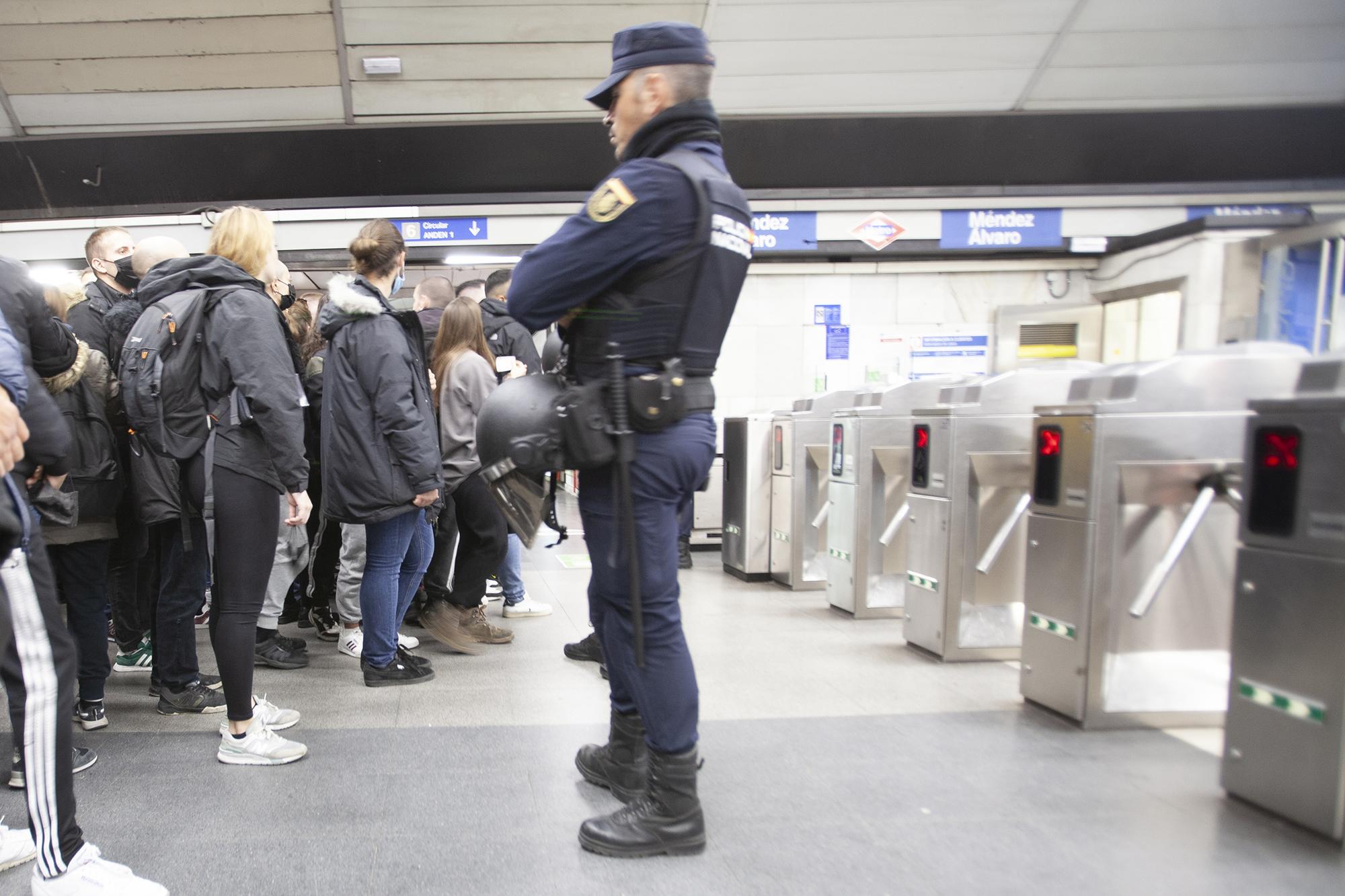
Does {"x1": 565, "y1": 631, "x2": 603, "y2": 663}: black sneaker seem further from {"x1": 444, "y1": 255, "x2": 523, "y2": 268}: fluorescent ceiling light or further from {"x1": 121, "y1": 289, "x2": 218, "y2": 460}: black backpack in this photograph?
{"x1": 444, "y1": 255, "x2": 523, "y2": 268}: fluorescent ceiling light

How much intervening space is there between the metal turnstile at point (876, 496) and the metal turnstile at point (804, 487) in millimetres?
636

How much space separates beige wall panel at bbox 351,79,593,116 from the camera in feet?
22.1

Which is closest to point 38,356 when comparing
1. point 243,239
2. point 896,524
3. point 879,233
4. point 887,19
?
point 243,239

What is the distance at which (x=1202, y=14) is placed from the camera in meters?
6.61

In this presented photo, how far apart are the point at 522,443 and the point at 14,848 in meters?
1.43

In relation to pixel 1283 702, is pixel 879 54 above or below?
above

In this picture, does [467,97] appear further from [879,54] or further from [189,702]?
[189,702]

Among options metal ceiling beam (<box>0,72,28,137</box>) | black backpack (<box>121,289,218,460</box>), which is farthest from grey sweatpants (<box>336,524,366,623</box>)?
metal ceiling beam (<box>0,72,28,137</box>)

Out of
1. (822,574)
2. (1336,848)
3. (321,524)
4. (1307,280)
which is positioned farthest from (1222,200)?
(321,524)

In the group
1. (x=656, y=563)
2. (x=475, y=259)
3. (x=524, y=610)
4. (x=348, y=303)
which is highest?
(x=475, y=259)

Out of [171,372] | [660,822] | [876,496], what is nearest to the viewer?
[660,822]

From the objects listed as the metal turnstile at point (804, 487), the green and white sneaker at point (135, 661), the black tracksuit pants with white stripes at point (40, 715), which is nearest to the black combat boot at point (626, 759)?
the black tracksuit pants with white stripes at point (40, 715)

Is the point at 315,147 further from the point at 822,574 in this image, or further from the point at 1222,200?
the point at 1222,200

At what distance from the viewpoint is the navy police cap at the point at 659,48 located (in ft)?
6.59
